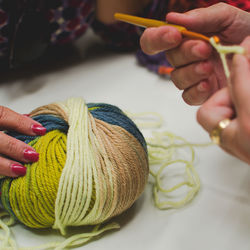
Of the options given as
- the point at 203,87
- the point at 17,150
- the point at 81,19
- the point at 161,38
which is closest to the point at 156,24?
the point at 161,38

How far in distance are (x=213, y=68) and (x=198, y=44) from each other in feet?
0.30

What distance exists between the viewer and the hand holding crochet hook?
49 centimetres

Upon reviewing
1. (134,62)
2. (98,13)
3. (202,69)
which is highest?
(202,69)

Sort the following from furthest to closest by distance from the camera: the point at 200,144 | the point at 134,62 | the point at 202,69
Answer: the point at 134,62
the point at 200,144
the point at 202,69

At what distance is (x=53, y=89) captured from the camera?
1.15 metres

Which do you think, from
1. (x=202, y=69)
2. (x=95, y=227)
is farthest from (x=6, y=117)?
(x=202, y=69)

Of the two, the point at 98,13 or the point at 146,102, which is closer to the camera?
the point at 146,102

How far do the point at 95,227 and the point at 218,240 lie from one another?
9.6 inches

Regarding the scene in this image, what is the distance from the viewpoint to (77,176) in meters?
0.65

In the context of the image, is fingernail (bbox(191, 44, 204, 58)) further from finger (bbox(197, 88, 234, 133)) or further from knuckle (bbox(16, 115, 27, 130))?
knuckle (bbox(16, 115, 27, 130))

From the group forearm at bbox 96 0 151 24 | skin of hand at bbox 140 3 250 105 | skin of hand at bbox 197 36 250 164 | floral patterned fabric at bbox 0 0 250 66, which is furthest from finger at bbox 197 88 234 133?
forearm at bbox 96 0 151 24

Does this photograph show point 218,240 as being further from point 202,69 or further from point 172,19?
point 172,19

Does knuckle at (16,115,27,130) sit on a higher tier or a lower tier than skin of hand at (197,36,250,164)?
lower

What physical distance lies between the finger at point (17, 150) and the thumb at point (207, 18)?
36 centimetres
